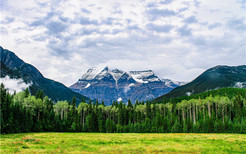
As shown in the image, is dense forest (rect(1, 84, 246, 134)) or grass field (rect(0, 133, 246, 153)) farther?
dense forest (rect(1, 84, 246, 134))

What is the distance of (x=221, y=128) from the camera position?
105 metres

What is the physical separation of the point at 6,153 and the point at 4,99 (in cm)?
5625

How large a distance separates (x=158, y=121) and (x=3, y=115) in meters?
75.9

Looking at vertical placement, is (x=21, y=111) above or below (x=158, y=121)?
above

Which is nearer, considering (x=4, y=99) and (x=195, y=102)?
(x=4, y=99)

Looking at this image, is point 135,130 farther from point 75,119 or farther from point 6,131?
point 6,131

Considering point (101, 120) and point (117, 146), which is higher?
point (117, 146)

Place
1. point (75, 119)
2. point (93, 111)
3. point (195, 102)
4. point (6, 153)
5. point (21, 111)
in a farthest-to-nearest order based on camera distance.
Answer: point (195, 102), point (93, 111), point (75, 119), point (21, 111), point (6, 153)

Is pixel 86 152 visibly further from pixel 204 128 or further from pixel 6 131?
pixel 204 128

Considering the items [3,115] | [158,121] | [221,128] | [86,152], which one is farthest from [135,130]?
[86,152]

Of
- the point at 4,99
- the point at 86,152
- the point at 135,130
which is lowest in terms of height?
the point at 135,130

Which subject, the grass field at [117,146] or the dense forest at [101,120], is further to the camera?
the dense forest at [101,120]

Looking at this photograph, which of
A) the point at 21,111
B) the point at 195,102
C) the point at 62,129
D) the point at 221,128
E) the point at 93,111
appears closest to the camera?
the point at 21,111

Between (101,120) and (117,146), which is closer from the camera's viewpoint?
(117,146)
